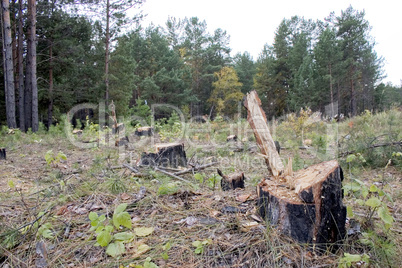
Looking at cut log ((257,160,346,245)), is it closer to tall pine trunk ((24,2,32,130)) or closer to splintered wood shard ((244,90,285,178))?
splintered wood shard ((244,90,285,178))

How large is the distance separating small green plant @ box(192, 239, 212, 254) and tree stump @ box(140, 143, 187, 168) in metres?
2.06

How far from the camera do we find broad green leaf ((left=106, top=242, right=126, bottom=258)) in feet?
4.14

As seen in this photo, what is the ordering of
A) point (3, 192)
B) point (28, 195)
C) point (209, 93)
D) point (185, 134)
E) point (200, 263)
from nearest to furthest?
point (200, 263)
point (28, 195)
point (3, 192)
point (185, 134)
point (209, 93)

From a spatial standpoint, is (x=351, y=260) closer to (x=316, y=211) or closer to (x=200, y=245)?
(x=316, y=211)

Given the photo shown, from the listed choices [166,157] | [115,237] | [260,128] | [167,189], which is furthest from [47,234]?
[166,157]

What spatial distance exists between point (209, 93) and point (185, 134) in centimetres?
2402

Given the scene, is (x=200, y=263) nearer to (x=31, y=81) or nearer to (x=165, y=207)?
(x=165, y=207)

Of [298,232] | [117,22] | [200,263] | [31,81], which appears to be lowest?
[200,263]

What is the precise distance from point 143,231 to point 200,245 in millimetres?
389

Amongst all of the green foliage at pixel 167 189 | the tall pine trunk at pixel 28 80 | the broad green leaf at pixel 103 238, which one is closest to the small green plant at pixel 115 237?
the broad green leaf at pixel 103 238

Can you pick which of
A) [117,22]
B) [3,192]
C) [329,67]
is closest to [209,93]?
[329,67]

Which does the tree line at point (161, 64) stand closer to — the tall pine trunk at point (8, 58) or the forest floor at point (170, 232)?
the tall pine trunk at point (8, 58)

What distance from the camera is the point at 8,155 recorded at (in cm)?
464

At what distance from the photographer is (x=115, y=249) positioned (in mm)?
1281
